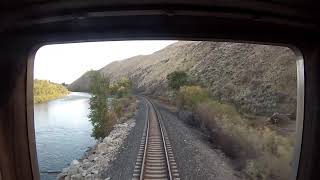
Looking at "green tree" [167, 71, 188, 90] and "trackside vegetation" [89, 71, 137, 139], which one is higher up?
"green tree" [167, 71, 188, 90]

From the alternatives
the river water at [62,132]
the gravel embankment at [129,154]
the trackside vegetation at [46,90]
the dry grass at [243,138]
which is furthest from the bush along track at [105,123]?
the dry grass at [243,138]

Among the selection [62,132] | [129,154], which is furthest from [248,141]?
[62,132]

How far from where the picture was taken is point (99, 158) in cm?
963

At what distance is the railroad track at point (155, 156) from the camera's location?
7.49 metres

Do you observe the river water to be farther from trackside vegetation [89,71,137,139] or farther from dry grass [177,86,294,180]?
dry grass [177,86,294,180]

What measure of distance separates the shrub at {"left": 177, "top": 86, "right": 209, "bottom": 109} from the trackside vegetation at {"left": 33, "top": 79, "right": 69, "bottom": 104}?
158 inches

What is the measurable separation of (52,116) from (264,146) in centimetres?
796

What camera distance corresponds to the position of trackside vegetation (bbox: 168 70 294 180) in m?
9.02

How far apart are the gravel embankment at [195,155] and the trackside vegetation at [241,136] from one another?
1.39ft

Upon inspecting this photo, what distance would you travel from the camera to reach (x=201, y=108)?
1192cm

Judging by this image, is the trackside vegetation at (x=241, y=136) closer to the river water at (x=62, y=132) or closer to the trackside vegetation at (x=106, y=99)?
the trackside vegetation at (x=106, y=99)

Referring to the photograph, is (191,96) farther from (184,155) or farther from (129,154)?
(129,154)

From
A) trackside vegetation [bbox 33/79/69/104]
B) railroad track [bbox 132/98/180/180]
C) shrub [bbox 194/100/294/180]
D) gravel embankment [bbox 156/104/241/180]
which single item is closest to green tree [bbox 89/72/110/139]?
trackside vegetation [bbox 33/79/69/104]

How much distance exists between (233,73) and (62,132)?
23.7 feet
